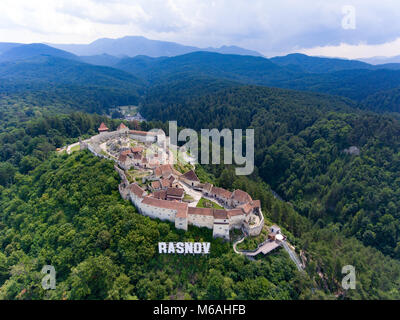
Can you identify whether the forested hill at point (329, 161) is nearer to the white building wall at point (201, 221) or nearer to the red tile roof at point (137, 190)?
the white building wall at point (201, 221)

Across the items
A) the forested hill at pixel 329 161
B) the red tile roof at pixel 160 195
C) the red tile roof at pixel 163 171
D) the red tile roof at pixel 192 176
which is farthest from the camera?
the forested hill at pixel 329 161

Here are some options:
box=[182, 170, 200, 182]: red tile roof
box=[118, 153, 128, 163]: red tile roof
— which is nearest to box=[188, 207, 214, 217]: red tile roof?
box=[182, 170, 200, 182]: red tile roof

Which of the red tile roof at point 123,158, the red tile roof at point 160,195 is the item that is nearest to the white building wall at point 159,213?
the red tile roof at point 160,195

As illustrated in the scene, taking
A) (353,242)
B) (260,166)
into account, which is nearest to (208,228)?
(353,242)

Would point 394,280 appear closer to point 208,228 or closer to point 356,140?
point 208,228

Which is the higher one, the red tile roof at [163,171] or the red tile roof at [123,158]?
the red tile roof at [123,158]

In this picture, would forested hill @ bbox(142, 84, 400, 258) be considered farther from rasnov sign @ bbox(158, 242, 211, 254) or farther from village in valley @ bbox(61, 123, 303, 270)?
rasnov sign @ bbox(158, 242, 211, 254)

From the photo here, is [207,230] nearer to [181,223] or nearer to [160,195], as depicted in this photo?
[181,223]
